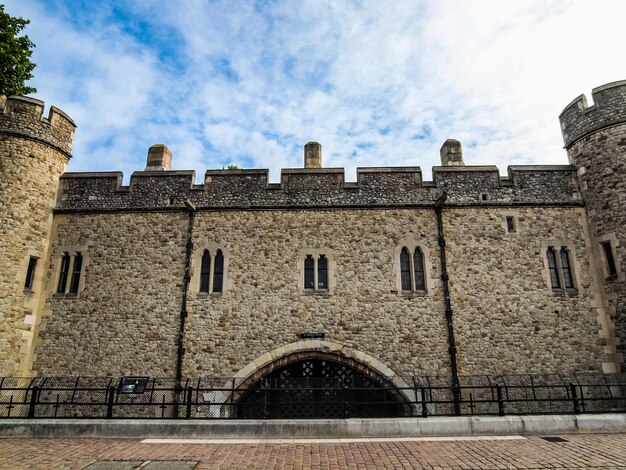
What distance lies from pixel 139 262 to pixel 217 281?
2566 millimetres

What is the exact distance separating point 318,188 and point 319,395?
6.47 meters

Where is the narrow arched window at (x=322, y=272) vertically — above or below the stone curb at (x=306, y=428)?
above

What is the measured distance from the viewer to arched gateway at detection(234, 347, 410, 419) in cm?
1103

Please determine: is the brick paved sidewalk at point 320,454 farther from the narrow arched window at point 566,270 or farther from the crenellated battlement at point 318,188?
the crenellated battlement at point 318,188

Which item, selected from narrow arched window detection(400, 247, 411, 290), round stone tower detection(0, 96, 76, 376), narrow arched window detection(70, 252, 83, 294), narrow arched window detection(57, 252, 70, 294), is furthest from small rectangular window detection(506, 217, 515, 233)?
round stone tower detection(0, 96, 76, 376)

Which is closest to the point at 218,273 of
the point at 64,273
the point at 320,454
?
the point at 64,273

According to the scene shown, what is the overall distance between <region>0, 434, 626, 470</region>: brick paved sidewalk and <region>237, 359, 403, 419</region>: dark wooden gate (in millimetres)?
4125

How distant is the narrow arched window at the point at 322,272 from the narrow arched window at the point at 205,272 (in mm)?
3481

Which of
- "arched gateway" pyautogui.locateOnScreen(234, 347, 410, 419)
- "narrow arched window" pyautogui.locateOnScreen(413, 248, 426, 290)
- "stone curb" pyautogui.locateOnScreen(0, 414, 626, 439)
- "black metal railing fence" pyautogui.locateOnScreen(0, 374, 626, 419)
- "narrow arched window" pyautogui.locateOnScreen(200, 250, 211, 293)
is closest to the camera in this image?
"stone curb" pyautogui.locateOnScreen(0, 414, 626, 439)

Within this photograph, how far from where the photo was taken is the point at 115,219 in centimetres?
1292

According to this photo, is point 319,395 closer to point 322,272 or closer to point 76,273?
point 322,272

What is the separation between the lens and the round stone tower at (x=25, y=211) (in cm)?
1134

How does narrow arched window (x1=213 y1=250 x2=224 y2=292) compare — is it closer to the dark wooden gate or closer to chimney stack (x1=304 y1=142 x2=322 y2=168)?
the dark wooden gate

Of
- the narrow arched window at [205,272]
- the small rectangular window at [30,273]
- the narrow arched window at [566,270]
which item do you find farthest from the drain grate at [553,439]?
the small rectangular window at [30,273]
